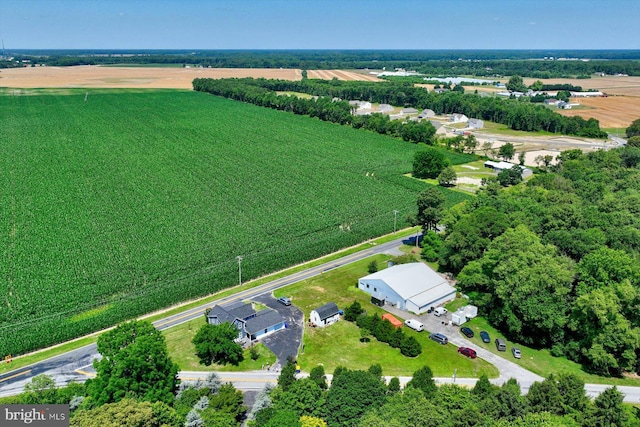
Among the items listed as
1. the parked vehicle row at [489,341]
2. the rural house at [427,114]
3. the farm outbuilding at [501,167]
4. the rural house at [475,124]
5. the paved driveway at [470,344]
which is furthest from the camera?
the rural house at [427,114]

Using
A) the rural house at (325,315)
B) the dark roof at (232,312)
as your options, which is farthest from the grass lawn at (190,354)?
the rural house at (325,315)

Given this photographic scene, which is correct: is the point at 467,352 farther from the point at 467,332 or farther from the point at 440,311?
the point at 440,311

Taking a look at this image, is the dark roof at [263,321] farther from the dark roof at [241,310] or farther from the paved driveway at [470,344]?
the paved driveway at [470,344]

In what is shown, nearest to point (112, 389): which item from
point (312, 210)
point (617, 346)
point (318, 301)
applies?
point (318, 301)

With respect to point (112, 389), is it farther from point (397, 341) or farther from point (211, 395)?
point (397, 341)

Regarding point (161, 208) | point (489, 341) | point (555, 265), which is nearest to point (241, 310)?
point (489, 341)
